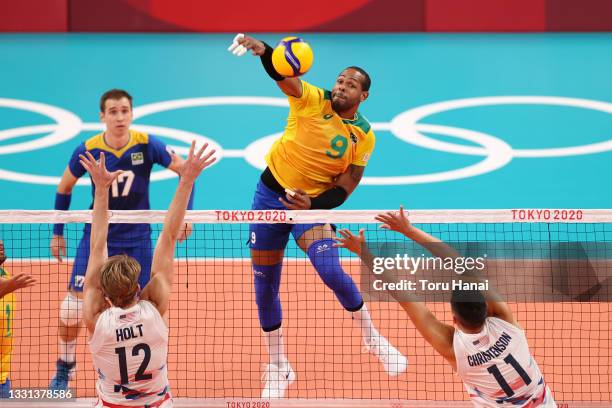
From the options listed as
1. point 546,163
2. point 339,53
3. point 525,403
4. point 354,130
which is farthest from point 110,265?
point 339,53

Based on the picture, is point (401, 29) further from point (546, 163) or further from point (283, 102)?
point (546, 163)

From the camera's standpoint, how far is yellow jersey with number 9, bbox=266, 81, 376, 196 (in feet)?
30.8

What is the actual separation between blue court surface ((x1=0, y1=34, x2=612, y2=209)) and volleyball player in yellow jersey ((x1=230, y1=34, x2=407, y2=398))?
5.51m

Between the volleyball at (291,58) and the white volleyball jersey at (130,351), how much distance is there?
3249mm

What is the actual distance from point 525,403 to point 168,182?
1045 cm

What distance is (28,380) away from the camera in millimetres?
9781

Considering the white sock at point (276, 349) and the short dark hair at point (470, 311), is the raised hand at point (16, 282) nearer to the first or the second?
the short dark hair at point (470, 311)

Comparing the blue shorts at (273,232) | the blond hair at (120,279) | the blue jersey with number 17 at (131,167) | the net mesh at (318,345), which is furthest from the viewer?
the blue jersey with number 17 at (131,167)

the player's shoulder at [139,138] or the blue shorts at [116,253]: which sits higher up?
the player's shoulder at [139,138]

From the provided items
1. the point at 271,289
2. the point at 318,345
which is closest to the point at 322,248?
the point at 271,289

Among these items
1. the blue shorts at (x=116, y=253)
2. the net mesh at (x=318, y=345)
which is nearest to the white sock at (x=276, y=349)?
the net mesh at (x=318, y=345)

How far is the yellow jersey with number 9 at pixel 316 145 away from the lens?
9.40 m

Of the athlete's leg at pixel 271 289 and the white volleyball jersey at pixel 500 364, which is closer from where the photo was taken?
the white volleyball jersey at pixel 500 364

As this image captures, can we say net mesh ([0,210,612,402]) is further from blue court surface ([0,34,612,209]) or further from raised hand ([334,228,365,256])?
blue court surface ([0,34,612,209])
